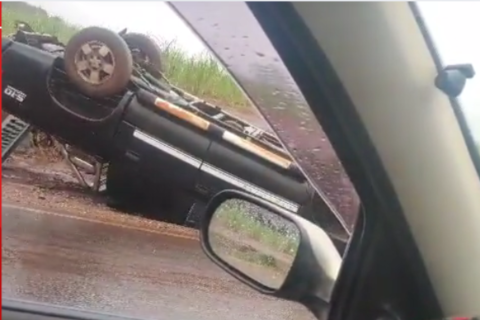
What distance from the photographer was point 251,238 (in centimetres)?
171

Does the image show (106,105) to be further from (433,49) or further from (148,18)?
(433,49)

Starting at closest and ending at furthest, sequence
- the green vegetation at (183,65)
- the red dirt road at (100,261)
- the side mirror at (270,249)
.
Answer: the side mirror at (270,249) → the green vegetation at (183,65) → the red dirt road at (100,261)

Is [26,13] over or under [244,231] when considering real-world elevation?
over

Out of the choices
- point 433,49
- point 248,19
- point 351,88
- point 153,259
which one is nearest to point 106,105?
point 153,259

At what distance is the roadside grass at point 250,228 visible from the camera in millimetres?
1642

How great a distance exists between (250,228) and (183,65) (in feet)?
1.30

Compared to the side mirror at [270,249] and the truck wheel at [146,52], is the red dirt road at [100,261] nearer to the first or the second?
the side mirror at [270,249]

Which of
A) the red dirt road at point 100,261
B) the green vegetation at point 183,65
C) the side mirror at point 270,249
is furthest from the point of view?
the red dirt road at point 100,261

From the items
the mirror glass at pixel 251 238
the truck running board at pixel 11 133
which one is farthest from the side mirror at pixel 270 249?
the truck running board at pixel 11 133

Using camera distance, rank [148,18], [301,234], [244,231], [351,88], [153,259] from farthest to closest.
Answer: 1. [153,259]
2. [244,231]
3. [148,18]
4. [301,234]
5. [351,88]

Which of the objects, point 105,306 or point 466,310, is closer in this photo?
point 466,310

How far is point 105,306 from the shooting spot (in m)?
1.79

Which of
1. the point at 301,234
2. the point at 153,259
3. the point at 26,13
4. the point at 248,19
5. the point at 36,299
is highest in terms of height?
the point at 248,19

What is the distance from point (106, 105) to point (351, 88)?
65 cm
